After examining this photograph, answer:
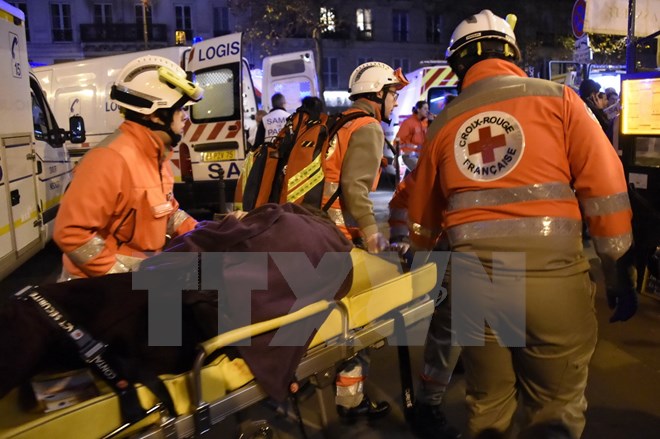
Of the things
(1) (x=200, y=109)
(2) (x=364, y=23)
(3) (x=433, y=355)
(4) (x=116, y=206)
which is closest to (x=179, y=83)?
(4) (x=116, y=206)

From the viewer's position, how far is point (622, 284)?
2289 mm

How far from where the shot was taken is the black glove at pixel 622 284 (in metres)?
2.20

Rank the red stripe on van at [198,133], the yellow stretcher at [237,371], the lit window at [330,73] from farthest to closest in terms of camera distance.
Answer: the lit window at [330,73]
the red stripe on van at [198,133]
the yellow stretcher at [237,371]

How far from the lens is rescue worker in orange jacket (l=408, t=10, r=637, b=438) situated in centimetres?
204

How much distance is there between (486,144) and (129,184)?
4.88 ft

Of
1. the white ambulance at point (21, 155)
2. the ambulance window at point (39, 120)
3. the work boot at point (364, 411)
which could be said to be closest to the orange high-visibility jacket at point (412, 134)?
the white ambulance at point (21, 155)

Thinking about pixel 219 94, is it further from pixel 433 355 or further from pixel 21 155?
pixel 433 355

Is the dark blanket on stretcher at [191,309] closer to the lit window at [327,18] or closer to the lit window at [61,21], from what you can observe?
the lit window at [327,18]

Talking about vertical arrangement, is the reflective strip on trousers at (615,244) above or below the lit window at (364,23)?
below

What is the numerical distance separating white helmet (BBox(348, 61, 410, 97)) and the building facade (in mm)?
25440

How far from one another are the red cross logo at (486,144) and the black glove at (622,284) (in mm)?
612

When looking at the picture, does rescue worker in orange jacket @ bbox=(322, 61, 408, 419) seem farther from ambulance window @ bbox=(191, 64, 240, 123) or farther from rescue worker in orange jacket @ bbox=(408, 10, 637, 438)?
ambulance window @ bbox=(191, 64, 240, 123)

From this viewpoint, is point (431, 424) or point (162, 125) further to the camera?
point (431, 424)

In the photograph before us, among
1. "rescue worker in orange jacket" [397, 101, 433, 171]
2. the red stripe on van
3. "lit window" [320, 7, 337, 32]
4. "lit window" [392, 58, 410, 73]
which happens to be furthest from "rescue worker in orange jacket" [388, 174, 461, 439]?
"lit window" [392, 58, 410, 73]
